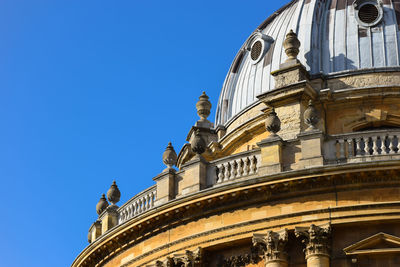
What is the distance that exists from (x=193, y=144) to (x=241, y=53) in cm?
1076

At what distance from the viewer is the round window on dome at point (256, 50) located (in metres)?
40.3

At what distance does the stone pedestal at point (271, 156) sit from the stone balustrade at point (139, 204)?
4422mm

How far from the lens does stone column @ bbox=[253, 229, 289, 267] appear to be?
29.2 metres

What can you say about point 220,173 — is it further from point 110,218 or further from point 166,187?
point 110,218

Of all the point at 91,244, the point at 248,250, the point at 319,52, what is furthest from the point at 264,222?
the point at 319,52

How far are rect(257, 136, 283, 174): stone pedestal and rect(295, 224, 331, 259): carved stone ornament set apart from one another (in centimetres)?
A: 215

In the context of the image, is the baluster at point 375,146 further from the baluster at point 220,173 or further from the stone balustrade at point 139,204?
the stone balustrade at point 139,204

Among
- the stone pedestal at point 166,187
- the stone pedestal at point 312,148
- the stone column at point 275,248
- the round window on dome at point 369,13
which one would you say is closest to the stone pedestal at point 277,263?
the stone column at point 275,248

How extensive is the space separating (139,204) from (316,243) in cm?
734

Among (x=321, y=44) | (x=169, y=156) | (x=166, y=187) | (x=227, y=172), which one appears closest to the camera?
(x=227, y=172)

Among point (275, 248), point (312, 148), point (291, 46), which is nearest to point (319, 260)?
point (275, 248)

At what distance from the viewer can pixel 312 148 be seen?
29.9 m

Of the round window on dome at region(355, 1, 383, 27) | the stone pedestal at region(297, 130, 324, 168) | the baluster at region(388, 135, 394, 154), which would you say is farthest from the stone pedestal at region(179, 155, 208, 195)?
the round window on dome at region(355, 1, 383, 27)

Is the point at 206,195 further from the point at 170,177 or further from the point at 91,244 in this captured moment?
the point at 91,244
